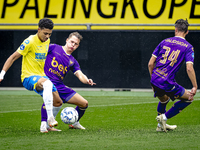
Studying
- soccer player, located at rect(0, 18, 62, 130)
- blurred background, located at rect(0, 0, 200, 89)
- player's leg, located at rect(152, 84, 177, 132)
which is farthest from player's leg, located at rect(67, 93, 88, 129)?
blurred background, located at rect(0, 0, 200, 89)

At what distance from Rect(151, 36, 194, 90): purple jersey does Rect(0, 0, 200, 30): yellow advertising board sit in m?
9.64

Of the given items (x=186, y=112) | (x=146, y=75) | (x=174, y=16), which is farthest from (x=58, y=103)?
Result: (x=174, y=16)

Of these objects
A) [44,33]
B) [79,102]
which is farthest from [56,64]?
[79,102]

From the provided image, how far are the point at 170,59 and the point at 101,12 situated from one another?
35.7 feet

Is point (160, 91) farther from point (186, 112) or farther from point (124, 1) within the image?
point (124, 1)

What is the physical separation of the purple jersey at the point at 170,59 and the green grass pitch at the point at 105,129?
2.82 ft

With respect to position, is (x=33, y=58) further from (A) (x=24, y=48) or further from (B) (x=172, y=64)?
(B) (x=172, y=64)

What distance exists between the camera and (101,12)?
1694 cm

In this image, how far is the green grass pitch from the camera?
18.0 ft

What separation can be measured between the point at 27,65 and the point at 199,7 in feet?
38.2

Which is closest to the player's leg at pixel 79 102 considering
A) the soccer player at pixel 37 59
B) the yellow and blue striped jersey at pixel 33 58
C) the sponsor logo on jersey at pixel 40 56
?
the soccer player at pixel 37 59

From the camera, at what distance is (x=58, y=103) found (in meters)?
6.80

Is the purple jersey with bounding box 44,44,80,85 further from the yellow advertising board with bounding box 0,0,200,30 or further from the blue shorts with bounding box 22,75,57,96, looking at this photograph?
the yellow advertising board with bounding box 0,0,200,30

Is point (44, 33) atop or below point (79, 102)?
atop
